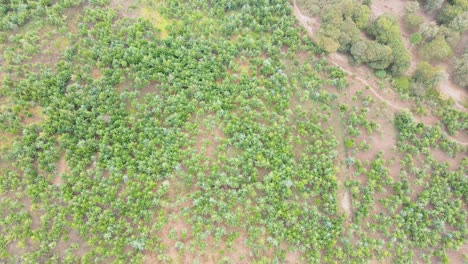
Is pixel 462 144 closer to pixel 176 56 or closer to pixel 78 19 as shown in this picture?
pixel 176 56

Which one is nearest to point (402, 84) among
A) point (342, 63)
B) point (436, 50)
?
point (436, 50)

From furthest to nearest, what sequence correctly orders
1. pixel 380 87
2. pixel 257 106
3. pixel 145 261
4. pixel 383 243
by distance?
pixel 380 87 < pixel 257 106 < pixel 383 243 < pixel 145 261

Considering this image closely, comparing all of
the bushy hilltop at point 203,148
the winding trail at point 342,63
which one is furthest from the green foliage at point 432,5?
the winding trail at point 342,63

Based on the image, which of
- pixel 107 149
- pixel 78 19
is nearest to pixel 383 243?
pixel 107 149

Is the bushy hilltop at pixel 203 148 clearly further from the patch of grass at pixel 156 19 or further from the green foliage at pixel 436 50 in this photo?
the green foliage at pixel 436 50

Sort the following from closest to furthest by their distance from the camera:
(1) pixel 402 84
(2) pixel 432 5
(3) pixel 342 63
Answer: (1) pixel 402 84
(3) pixel 342 63
(2) pixel 432 5

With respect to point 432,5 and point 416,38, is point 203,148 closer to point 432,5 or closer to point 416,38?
point 416,38

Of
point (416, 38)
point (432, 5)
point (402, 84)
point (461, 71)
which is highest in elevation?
point (432, 5)

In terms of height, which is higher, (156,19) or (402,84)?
(156,19)

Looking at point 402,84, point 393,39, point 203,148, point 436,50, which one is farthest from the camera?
point 436,50
